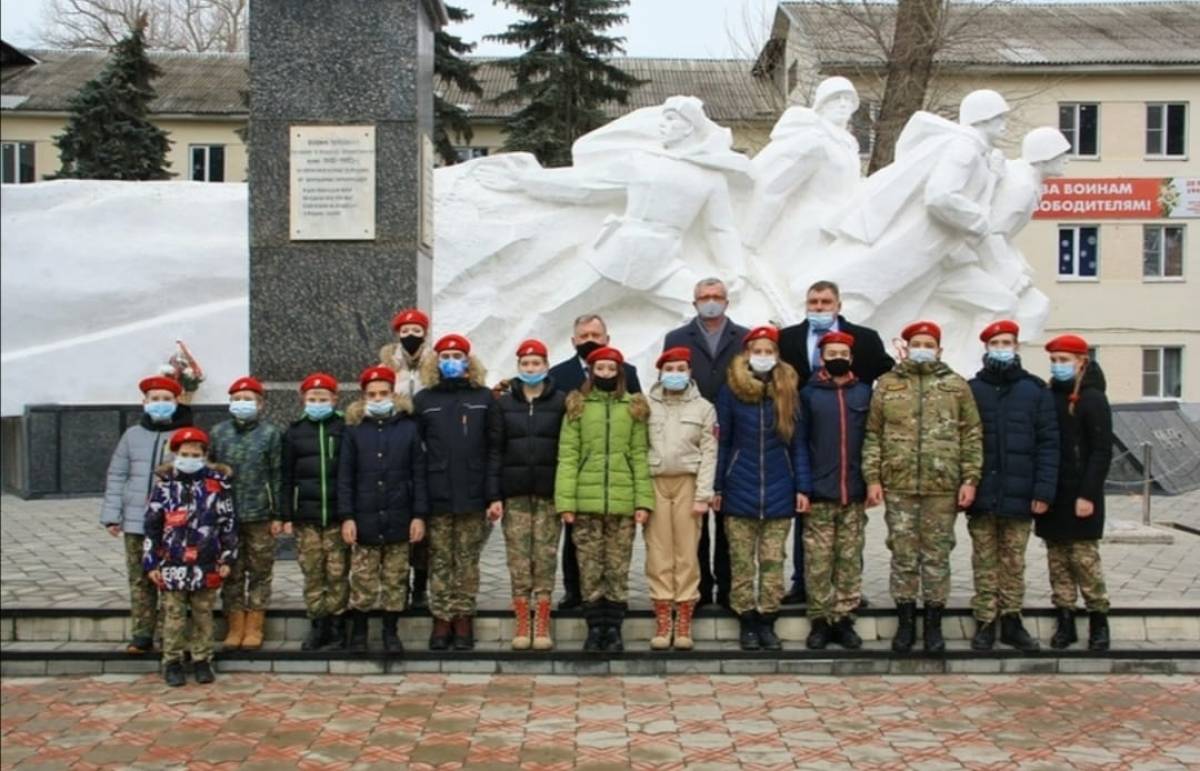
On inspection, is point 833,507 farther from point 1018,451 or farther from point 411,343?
point 411,343

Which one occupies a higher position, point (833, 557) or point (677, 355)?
point (677, 355)

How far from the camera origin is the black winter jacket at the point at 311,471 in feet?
18.2

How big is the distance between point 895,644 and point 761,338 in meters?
1.52

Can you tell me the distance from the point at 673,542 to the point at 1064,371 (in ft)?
6.54

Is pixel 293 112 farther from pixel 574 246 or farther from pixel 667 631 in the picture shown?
pixel 574 246

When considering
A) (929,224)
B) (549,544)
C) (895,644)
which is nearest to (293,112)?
(549,544)

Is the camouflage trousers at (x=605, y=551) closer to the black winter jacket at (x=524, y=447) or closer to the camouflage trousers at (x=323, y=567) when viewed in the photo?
the black winter jacket at (x=524, y=447)

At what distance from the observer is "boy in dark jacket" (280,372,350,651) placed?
555cm

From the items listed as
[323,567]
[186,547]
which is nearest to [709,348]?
[323,567]

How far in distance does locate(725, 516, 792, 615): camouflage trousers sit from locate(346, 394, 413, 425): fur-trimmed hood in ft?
5.18

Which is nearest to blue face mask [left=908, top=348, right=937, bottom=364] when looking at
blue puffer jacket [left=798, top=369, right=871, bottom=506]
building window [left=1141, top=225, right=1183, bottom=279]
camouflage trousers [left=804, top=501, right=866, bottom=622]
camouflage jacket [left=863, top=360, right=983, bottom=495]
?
camouflage jacket [left=863, top=360, right=983, bottom=495]

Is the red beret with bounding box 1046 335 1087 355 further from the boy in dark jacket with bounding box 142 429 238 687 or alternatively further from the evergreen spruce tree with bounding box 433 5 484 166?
the evergreen spruce tree with bounding box 433 5 484 166

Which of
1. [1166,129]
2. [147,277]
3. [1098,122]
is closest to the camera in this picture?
[147,277]

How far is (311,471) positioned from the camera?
558 cm
